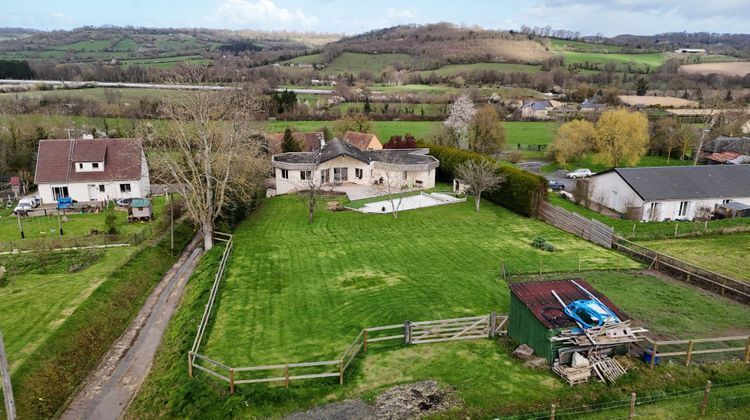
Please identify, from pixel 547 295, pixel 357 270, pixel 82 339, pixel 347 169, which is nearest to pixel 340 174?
pixel 347 169

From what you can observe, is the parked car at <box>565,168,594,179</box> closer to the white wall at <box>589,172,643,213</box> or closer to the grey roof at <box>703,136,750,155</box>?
the white wall at <box>589,172,643,213</box>

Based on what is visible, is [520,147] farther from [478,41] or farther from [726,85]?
[478,41]

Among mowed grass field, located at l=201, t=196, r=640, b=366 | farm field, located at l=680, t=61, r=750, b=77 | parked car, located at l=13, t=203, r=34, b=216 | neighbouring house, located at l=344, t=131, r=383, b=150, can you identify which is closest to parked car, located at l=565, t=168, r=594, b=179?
mowed grass field, located at l=201, t=196, r=640, b=366

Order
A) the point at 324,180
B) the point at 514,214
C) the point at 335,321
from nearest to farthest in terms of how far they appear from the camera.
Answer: the point at 335,321 < the point at 514,214 < the point at 324,180

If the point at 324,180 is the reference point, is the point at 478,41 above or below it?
above

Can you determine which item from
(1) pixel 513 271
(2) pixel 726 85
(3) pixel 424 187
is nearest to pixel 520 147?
(3) pixel 424 187

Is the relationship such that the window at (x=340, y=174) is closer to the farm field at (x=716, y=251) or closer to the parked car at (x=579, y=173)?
the parked car at (x=579, y=173)
